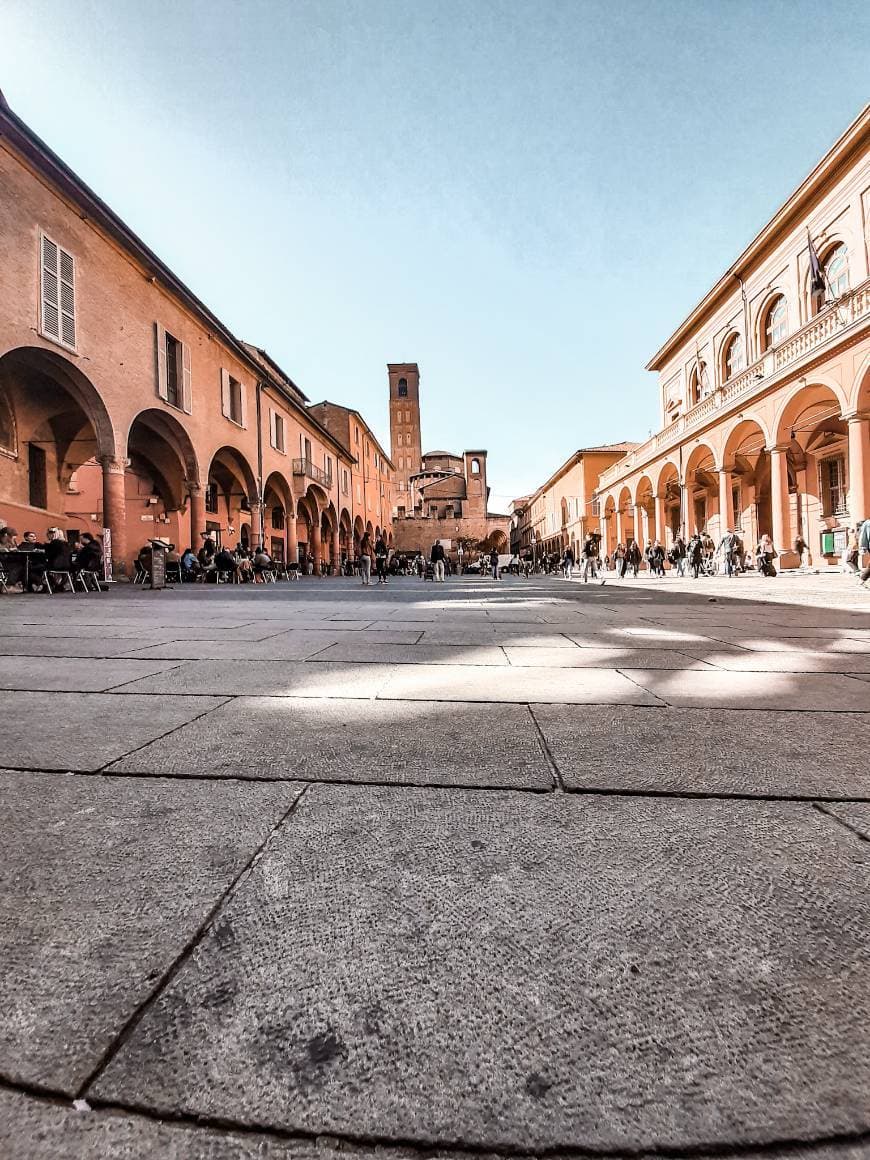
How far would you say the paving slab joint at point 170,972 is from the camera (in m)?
0.68

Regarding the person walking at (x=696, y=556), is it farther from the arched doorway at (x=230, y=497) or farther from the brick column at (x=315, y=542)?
the brick column at (x=315, y=542)

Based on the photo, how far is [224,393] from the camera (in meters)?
22.3

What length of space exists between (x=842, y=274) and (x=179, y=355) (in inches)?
854

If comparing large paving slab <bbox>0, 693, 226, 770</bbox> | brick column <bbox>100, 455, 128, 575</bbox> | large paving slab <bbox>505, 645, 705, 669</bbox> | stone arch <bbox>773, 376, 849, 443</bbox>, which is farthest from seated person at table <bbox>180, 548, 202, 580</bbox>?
stone arch <bbox>773, 376, 849, 443</bbox>

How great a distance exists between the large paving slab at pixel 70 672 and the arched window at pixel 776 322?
23966mm

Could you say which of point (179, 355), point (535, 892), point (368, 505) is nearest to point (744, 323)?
point (179, 355)

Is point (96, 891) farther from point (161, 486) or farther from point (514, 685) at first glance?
point (161, 486)

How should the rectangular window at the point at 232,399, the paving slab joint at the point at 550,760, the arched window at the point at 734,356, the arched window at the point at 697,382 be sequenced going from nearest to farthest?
1. the paving slab joint at the point at 550,760
2. the rectangular window at the point at 232,399
3. the arched window at the point at 734,356
4. the arched window at the point at 697,382

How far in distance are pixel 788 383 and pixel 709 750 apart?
19018 mm

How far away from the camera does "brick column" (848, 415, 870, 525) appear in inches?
552

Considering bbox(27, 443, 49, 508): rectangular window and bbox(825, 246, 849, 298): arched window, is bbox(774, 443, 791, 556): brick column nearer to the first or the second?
bbox(825, 246, 849, 298): arched window

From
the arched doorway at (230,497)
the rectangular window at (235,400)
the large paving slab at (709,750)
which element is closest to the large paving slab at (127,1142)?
the large paving slab at (709,750)

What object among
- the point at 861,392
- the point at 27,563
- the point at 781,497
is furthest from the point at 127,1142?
the point at 781,497

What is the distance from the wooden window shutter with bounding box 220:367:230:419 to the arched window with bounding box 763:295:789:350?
20700 mm
